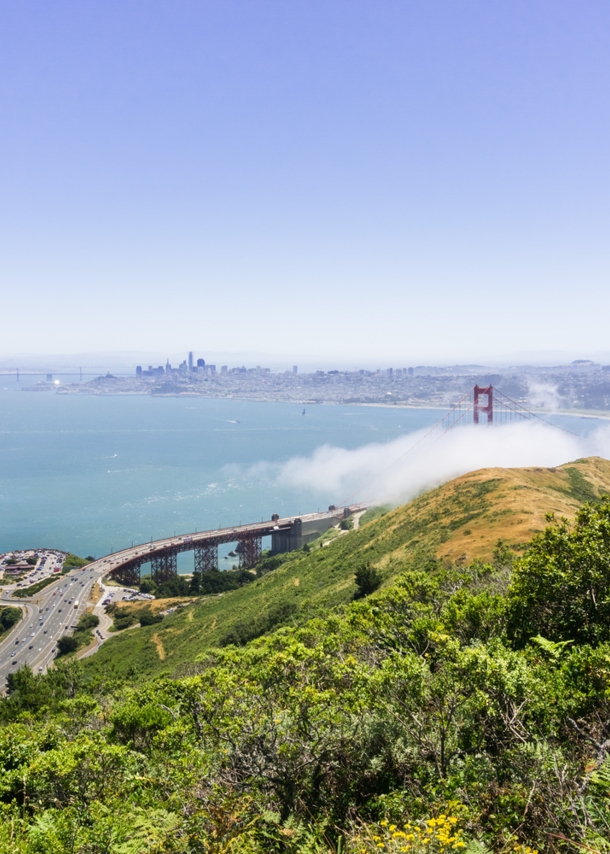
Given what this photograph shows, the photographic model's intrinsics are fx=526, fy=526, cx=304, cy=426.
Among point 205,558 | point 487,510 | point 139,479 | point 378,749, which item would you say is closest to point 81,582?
point 205,558

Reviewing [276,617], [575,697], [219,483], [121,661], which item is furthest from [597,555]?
[219,483]

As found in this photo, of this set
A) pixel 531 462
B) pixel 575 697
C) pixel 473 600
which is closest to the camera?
pixel 575 697

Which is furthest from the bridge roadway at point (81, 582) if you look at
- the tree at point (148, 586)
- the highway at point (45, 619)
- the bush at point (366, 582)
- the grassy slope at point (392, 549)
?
the bush at point (366, 582)

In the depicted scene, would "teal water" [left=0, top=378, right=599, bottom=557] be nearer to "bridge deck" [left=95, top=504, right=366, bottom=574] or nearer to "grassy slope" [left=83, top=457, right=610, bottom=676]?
"bridge deck" [left=95, top=504, right=366, bottom=574]

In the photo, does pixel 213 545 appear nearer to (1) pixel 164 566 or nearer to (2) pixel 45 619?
(1) pixel 164 566

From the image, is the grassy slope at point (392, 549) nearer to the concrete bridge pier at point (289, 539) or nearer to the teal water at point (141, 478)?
the concrete bridge pier at point (289, 539)

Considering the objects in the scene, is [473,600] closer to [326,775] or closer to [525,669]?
[525,669]
